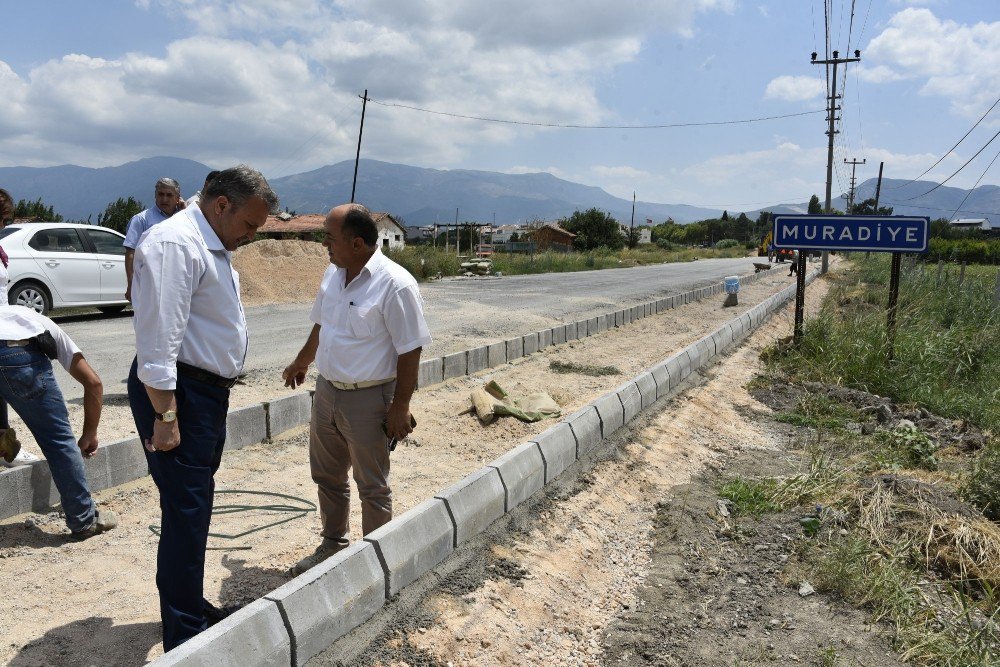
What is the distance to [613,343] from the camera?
11.0 m

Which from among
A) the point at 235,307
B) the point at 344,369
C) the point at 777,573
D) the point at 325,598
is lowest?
the point at 777,573

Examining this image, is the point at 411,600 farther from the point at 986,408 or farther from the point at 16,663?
the point at 986,408

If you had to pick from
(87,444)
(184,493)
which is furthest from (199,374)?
(87,444)

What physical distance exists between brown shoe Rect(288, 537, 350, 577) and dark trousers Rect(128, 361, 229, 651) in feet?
2.35

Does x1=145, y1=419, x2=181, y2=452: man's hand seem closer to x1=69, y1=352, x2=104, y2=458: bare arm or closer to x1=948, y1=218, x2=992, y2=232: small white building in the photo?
x1=69, y1=352, x2=104, y2=458: bare arm

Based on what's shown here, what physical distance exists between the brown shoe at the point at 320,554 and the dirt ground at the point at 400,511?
9 cm

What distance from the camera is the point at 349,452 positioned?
11.5ft

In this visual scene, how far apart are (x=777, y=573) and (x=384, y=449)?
90.6 inches

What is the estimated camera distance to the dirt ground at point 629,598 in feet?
10.1

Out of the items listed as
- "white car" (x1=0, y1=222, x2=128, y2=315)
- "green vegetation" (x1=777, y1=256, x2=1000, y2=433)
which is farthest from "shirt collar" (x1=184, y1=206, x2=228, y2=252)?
"white car" (x1=0, y1=222, x2=128, y2=315)

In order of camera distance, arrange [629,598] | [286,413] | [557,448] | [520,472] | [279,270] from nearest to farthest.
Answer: [629,598] → [520,472] → [557,448] → [286,413] → [279,270]

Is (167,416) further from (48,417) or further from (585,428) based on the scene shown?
(585,428)

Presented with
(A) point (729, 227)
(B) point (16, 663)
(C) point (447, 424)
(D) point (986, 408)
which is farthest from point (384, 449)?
(A) point (729, 227)

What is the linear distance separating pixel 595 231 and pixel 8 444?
64.4 metres
